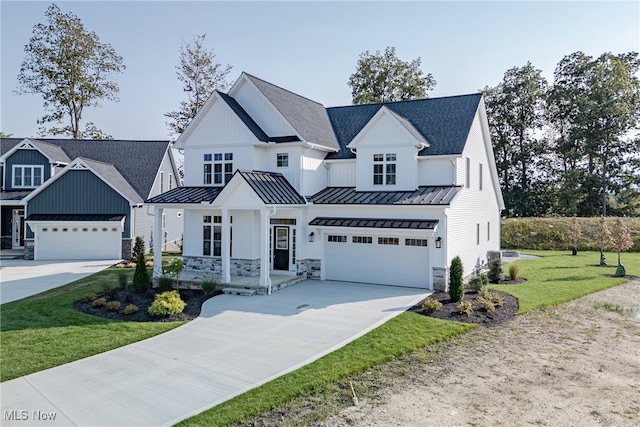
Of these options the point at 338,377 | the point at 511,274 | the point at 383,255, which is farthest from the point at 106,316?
the point at 511,274

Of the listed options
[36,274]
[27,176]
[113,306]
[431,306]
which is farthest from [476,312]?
[27,176]

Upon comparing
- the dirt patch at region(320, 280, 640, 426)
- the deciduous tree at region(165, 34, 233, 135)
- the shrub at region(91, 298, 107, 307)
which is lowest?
the dirt patch at region(320, 280, 640, 426)

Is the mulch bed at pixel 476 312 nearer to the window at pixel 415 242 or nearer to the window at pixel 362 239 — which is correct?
the window at pixel 415 242

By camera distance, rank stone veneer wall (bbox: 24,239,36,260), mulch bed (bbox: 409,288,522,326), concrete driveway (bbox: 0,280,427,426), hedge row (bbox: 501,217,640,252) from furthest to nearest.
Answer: hedge row (bbox: 501,217,640,252)
stone veneer wall (bbox: 24,239,36,260)
mulch bed (bbox: 409,288,522,326)
concrete driveway (bbox: 0,280,427,426)

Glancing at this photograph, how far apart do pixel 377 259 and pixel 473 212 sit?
5380 mm

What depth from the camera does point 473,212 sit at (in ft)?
60.8

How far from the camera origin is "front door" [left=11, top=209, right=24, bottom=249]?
87.1 ft

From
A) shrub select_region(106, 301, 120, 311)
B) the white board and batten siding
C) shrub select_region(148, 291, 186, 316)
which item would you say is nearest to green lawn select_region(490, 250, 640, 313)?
the white board and batten siding

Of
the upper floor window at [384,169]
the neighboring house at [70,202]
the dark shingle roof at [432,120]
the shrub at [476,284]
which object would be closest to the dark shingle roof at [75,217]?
the neighboring house at [70,202]

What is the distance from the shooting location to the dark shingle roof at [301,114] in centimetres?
1778

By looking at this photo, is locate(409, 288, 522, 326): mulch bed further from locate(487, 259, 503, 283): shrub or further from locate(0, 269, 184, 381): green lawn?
locate(0, 269, 184, 381): green lawn

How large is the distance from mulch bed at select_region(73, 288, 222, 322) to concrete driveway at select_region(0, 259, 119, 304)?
331 centimetres

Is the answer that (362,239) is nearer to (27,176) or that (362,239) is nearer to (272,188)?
(272,188)

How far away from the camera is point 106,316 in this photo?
1204 centimetres
